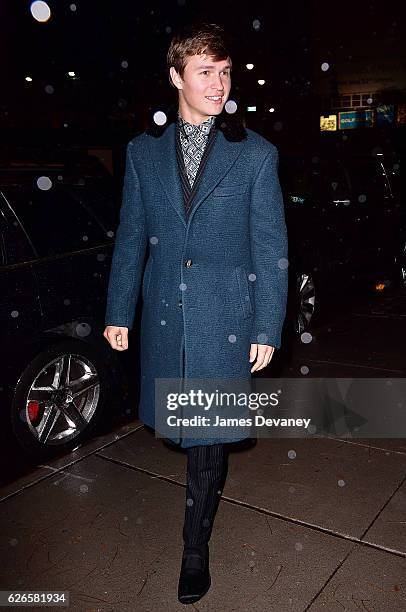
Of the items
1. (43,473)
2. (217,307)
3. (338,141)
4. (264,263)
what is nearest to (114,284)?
(217,307)

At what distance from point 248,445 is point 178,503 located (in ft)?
2.74

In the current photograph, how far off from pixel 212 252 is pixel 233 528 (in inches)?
59.2

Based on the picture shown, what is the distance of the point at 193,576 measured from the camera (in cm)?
255

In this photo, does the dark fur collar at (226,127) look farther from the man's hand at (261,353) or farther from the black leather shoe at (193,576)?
the black leather shoe at (193,576)

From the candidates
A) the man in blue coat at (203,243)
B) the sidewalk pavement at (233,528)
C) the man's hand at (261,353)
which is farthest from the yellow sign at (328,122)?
the man's hand at (261,353)

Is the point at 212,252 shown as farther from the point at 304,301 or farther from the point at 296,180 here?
the point at 296,180

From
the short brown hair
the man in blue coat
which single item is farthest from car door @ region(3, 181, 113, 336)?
the short brown hair

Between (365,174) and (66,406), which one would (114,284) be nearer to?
(66,406)

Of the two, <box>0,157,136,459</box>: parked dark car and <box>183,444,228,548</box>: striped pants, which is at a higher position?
<box>0,157,136,459</box>: parked dark car

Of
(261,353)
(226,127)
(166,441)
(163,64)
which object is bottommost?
(166,441)

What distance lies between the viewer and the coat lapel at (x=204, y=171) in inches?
92.0

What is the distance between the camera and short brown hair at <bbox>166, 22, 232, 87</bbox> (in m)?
2.26

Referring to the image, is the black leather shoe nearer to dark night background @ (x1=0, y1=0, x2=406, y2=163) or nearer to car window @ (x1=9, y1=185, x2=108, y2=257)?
car window @ (x1=9, y1=185, x2=108, y2=257)

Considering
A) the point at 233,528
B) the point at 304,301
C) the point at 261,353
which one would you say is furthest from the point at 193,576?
the point at 304,301
